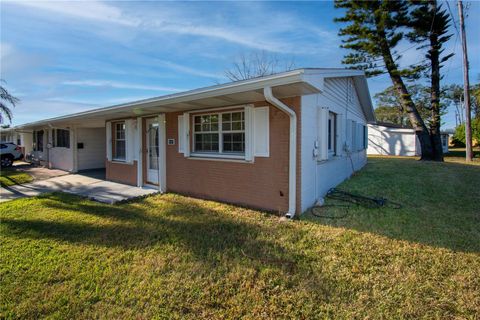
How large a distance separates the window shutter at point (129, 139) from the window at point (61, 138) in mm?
6831

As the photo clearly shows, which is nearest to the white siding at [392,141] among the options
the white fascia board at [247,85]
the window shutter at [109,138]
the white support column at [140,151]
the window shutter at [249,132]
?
the white fascia board at [247,85]

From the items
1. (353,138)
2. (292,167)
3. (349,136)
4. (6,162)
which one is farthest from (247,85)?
(6,162)

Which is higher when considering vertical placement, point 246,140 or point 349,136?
point 349,136

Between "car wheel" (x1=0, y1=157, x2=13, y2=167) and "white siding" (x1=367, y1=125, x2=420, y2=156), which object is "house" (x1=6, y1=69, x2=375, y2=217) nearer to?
"car wheel" (x1=0, y1=157, x2=13, y2=167)

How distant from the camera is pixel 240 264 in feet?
10.3

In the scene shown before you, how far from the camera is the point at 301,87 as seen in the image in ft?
13.9

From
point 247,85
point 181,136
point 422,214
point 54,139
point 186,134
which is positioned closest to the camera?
point 247,85

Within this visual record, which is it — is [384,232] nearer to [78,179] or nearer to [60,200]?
[60,200]

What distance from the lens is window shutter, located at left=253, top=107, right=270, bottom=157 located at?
5199 mm

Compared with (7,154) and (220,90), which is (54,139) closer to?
(7,154)

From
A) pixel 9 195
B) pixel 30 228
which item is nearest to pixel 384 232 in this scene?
pixel 30 228

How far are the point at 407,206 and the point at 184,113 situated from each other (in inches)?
226

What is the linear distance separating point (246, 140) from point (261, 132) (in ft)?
1.22

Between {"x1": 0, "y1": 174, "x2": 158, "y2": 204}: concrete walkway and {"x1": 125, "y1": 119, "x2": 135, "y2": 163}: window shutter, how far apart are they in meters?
1.01
